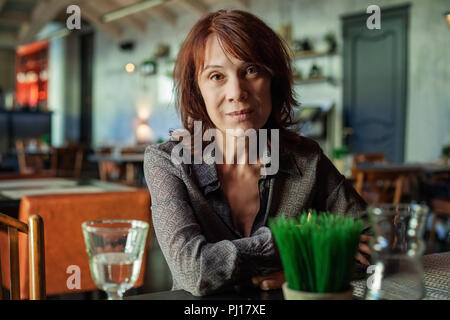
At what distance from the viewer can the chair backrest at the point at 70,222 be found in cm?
239

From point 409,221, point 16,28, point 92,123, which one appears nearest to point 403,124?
point 409,221

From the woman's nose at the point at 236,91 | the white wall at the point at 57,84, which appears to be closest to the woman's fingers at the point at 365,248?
the woman's nose at the point at 236,91

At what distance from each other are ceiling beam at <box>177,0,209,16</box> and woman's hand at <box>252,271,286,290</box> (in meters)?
10.7

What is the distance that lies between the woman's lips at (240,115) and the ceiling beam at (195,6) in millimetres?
10354

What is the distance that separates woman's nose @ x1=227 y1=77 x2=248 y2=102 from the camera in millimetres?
1393

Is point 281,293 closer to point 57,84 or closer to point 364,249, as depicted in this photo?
point 364,249

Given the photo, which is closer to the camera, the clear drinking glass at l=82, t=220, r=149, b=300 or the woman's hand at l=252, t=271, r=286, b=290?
the clear drinking glass at l=82, t=220, r=149, b=300

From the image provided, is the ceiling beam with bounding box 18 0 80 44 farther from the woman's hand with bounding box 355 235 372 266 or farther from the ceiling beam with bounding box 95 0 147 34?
the woman's hand with bounding box 355 235 372 266

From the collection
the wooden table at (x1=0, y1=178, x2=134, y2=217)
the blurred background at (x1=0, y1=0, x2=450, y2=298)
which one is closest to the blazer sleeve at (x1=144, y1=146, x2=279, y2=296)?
the wooden table at (x1=0, y1=178, x2=134, y2=217)

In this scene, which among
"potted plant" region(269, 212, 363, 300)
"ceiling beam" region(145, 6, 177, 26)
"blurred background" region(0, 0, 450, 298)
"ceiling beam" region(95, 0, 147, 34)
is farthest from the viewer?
"ceiling beam" region(95, 0, 147, 34)

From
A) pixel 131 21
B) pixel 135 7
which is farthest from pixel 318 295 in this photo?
pixel 131 21

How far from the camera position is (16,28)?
17094mm

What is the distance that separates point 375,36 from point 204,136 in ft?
24.9

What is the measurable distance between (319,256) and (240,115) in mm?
719
